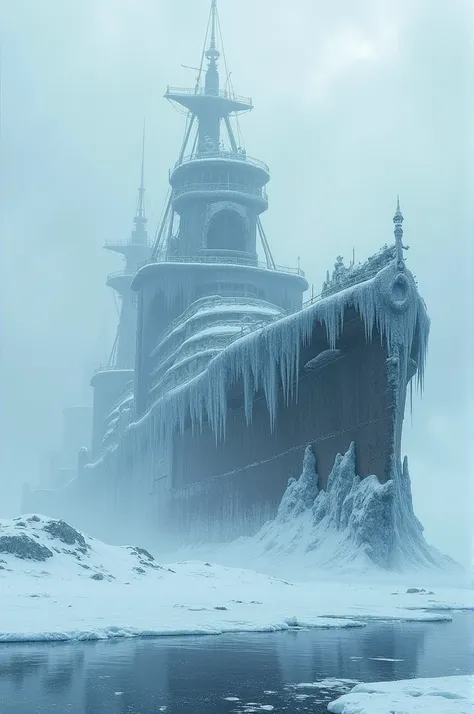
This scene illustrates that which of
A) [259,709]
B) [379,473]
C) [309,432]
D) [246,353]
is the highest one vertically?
[246,353]

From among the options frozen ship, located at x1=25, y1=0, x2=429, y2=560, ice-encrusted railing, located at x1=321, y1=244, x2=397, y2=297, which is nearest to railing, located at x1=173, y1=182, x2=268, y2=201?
frozen ship, located at x1=25, y1=0, x2=429, y2=560

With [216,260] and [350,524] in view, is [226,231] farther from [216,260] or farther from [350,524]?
[350,524]

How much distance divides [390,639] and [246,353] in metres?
21.7

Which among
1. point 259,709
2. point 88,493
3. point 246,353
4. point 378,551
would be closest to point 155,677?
point 259,709

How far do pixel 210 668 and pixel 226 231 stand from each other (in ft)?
157

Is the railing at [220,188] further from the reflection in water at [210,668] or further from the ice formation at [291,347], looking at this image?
the reflection in water at [210,668]

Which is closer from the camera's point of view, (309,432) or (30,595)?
(30,595)

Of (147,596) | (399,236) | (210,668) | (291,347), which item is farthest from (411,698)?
(291,347)

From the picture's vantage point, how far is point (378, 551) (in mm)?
25094

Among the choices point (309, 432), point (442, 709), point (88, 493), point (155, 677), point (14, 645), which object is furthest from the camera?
point (88, 493)

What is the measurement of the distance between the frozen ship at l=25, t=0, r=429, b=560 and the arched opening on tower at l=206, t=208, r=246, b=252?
0.09 meters

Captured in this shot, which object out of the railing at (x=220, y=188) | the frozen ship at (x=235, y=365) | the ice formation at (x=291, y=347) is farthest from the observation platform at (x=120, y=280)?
the ice formation at (x=291, y=347)

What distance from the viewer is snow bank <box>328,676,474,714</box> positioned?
7.40 metres

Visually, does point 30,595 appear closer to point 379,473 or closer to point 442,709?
point 442,709
